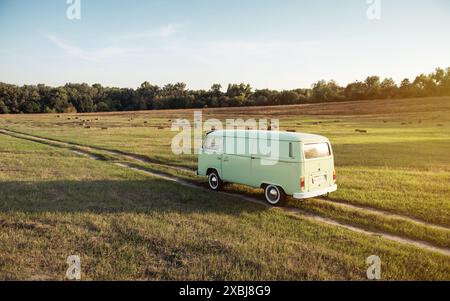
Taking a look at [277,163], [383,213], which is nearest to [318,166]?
[277,163]

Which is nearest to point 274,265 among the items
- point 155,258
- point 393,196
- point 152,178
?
point 155,258

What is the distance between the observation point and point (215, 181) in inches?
593

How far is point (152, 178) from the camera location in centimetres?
1764

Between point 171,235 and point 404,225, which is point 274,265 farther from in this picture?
point 404,225

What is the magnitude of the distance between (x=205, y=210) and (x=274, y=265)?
4487 millimetres

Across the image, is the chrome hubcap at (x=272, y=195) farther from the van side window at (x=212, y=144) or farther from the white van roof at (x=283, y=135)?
the van side window at (x=212, y=144)

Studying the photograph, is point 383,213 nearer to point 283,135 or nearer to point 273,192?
point 273,192

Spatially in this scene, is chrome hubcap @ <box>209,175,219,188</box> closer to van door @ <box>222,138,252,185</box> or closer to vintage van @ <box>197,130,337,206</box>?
vintage van @ <box>197,130,337,206</box>

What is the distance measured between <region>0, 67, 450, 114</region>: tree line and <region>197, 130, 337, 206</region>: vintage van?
78.6 metres

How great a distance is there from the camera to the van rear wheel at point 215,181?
14.9m

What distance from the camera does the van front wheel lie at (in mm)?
12555

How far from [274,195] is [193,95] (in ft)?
351

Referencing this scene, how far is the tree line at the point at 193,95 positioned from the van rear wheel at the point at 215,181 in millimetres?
78937

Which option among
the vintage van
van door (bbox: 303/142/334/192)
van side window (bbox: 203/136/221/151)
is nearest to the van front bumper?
the vintage van
